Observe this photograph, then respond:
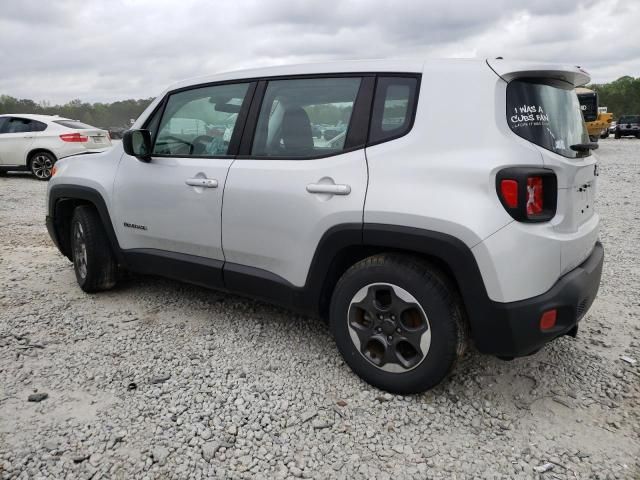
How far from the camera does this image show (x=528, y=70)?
2.42 metres

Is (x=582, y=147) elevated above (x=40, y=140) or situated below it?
below

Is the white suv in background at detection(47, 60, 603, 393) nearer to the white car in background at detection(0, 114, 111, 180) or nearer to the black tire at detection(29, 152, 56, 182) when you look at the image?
the white car in background at detection(0, 114, 111, 180)

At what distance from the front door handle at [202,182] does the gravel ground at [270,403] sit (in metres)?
1.02

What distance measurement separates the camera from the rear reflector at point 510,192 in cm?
222

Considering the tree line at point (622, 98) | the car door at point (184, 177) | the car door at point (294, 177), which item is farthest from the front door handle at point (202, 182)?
the tree line at point (622, 98)

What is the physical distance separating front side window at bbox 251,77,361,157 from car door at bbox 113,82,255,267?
190 millimetres

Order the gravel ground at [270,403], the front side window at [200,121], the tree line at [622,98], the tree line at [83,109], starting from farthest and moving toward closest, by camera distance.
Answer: the tree line at [622,98], the tree line at [83,109], the front side window at [200,121], the gravel ground at [270,403]

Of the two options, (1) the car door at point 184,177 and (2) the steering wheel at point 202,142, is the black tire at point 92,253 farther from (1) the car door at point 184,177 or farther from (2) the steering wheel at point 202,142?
(2) the steering wheel at point 202,142

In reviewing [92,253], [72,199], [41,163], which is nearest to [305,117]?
[92,253]

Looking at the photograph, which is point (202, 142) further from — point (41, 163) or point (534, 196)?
point (41, 163)

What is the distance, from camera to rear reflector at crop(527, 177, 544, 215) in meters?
2.24

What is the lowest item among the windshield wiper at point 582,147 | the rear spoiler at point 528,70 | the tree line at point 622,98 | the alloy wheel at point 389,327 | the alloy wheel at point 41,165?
the alloy wheel at point 389,327

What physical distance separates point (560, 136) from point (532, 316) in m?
0.92

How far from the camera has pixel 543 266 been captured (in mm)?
2273
